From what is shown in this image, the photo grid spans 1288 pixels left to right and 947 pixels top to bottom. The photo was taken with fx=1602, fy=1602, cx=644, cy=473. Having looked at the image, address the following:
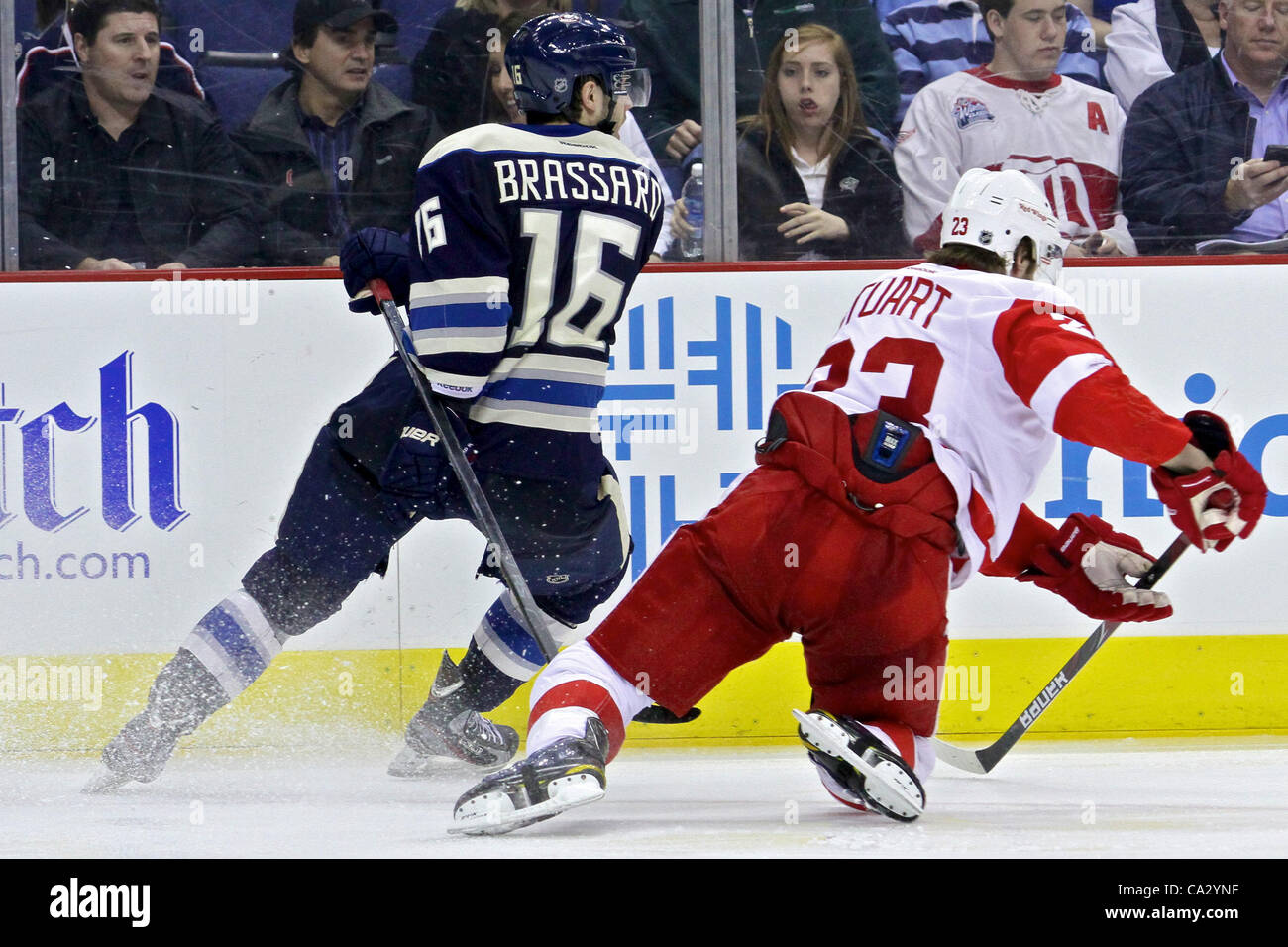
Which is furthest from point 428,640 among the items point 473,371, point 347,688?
point 473,371

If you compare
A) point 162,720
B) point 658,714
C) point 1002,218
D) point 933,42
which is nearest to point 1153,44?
point 933,42

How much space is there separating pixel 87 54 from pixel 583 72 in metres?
1.43

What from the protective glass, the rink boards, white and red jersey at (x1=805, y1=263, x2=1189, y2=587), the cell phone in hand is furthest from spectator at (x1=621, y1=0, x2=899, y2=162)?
white and red jersey at (x1=805, y1=263, x2=1189, y2=587)

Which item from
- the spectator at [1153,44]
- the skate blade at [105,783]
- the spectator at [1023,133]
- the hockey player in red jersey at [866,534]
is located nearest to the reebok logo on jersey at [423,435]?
the hockey player in red jersey at [866,534]

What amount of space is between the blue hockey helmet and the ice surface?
1.25 m

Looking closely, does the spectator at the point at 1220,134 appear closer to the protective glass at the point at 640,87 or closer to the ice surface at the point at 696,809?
the protective glass at the point at 640,87

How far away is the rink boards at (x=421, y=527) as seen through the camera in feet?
11.4

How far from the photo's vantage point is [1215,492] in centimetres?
220

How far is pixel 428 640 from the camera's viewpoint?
3549mm

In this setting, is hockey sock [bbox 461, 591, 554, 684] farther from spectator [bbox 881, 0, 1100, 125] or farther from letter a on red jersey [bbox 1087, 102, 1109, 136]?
letter a on red jersey [bbox 1087, 102, 1109, 136]

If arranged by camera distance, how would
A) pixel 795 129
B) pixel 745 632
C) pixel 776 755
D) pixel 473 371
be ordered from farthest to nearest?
pixel 795 129
pixel 776 755
pixel 473 371
pixel 745 632

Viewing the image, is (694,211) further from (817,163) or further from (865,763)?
(865,763)

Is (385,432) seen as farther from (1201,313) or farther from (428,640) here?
(1201,313)

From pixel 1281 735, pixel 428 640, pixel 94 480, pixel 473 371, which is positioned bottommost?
pixel 1281 735
